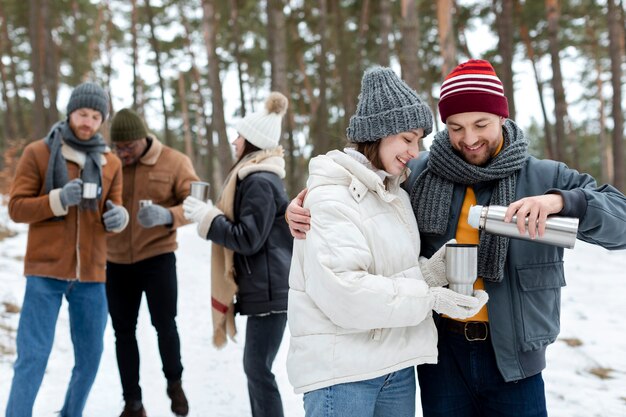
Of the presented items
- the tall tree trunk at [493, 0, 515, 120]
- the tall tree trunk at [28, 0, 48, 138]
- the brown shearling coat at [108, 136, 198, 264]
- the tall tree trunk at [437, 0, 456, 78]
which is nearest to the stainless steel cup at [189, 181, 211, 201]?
the brown shearling coat at [108, 136, 198, 264]

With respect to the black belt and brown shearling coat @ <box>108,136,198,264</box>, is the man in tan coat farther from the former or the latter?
the black belt

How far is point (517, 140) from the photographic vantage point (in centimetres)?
200

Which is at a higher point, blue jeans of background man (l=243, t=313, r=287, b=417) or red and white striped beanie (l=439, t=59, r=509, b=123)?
red and white striped beanie (l=439, t=59, r=509, b=123)

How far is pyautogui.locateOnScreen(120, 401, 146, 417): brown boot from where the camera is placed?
3625mm

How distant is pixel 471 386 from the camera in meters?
2.02

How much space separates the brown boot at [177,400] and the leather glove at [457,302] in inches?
105

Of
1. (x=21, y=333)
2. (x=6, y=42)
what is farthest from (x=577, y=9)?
(x=6, y=42)

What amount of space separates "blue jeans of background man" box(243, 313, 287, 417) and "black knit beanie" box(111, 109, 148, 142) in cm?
175

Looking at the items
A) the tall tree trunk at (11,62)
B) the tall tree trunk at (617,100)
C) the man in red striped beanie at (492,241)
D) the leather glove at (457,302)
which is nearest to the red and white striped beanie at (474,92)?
the man in red striped beanie at (492,241)

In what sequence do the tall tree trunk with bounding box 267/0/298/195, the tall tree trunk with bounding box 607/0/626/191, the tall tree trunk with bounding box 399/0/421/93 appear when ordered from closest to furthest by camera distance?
the tall tree trunk with bounding box 399/0/421/93, the tall tree trunk with bounding box 267/0/298/195, the tall tree trunk with bounding box 607/0/626/191

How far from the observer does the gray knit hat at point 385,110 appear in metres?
1.92

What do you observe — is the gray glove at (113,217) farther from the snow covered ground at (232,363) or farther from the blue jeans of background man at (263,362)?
the snow covered ground at (232,363)

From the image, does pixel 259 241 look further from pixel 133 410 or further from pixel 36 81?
pixel 36 81

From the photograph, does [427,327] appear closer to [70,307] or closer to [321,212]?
[321,212]
